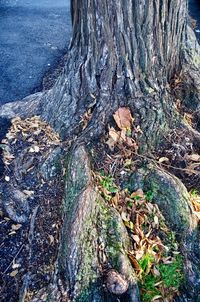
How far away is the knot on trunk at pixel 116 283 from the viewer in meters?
2.28

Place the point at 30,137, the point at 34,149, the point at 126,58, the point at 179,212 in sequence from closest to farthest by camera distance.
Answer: the point at 179,212 → the point at 126,58 → the point at 34,149 → the point at 30,137

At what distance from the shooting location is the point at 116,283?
2295 mm

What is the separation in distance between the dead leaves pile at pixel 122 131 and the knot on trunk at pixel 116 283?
962 mm

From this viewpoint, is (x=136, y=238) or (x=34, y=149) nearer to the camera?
(x=136, y=238)

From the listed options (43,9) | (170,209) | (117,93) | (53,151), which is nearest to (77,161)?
(53,151)

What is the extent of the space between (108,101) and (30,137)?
3.27ft

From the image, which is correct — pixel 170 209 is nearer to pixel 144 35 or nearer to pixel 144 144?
pixel 144 144

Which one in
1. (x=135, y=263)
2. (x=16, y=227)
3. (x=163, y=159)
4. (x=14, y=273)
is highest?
(x=163, y=159)

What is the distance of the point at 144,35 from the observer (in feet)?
8.60

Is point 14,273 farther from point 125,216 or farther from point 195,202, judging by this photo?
point 195,202

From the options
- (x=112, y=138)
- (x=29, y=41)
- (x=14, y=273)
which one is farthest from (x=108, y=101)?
(x=29, y=41)

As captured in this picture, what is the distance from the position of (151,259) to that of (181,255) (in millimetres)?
214

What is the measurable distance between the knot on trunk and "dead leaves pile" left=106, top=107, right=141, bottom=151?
96 centimetres

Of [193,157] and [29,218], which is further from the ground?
[193,157]
